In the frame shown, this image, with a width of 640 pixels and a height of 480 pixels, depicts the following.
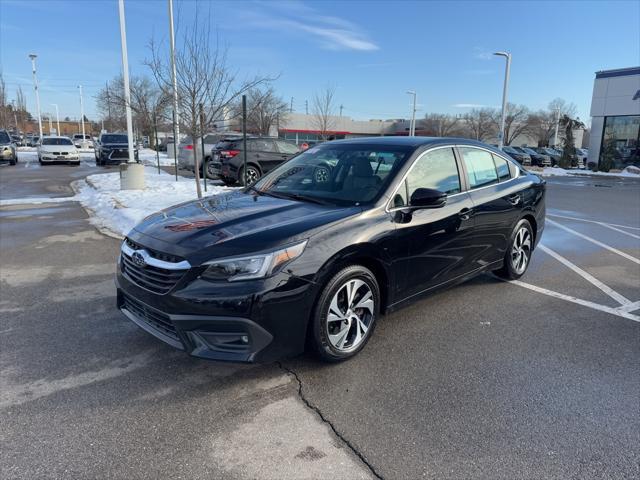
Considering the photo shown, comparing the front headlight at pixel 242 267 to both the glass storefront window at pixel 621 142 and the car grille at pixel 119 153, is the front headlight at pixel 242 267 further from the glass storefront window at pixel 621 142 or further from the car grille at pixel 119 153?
the glass storefront window at pixel 621 142

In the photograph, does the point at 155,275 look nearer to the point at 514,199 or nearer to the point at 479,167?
the point at 479,167

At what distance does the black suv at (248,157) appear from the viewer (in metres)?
14.3

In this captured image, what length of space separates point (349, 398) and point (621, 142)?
37277 millimetres

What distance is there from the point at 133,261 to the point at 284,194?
1.44 metres

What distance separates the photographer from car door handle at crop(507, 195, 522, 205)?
5164 mm

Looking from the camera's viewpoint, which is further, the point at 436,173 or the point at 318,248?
the point at 436,173

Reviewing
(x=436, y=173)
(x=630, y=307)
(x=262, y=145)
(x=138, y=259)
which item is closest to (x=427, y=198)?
(x=436, y=173)

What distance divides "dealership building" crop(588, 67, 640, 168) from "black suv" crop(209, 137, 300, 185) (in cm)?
2739

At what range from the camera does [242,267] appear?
3.01 metres

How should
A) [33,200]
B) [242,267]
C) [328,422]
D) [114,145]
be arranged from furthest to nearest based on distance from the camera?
[114,145] < [33,200] < [242,267] < [328,422]

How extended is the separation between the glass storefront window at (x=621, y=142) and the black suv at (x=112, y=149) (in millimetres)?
30609

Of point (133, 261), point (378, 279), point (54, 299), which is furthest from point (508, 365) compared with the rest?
point (54, 299)

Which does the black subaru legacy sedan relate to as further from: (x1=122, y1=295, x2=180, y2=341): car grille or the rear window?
the rear window

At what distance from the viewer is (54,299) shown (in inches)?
193
